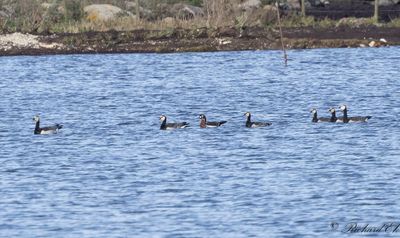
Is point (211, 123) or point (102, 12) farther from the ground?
point (102, 12)

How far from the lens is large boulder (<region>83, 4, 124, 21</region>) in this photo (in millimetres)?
75062

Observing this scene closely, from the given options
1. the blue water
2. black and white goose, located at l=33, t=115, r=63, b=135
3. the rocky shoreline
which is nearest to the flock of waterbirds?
black and white goose, located at l=33, t=115, r=63, b=135

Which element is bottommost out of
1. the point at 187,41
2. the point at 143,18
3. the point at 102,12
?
the point at 187,41

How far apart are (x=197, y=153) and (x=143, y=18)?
42.5 meters

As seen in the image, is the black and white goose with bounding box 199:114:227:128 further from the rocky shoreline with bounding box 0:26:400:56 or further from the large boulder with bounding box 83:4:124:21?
the large boulder with bounding box 83:4:124:21

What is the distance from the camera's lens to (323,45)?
68.6 m

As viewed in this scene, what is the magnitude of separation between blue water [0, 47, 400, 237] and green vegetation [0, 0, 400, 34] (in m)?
10.7

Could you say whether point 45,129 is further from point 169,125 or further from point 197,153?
point 197,153

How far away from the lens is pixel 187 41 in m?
69.1

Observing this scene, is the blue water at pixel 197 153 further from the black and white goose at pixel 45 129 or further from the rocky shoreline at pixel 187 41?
the rocky shoreline at pixel 187 41

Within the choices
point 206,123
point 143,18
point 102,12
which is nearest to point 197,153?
point 206,123

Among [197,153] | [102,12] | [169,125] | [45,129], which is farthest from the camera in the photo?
[102,12]

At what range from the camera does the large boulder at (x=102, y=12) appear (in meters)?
75.1

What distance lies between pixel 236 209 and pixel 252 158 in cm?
699
